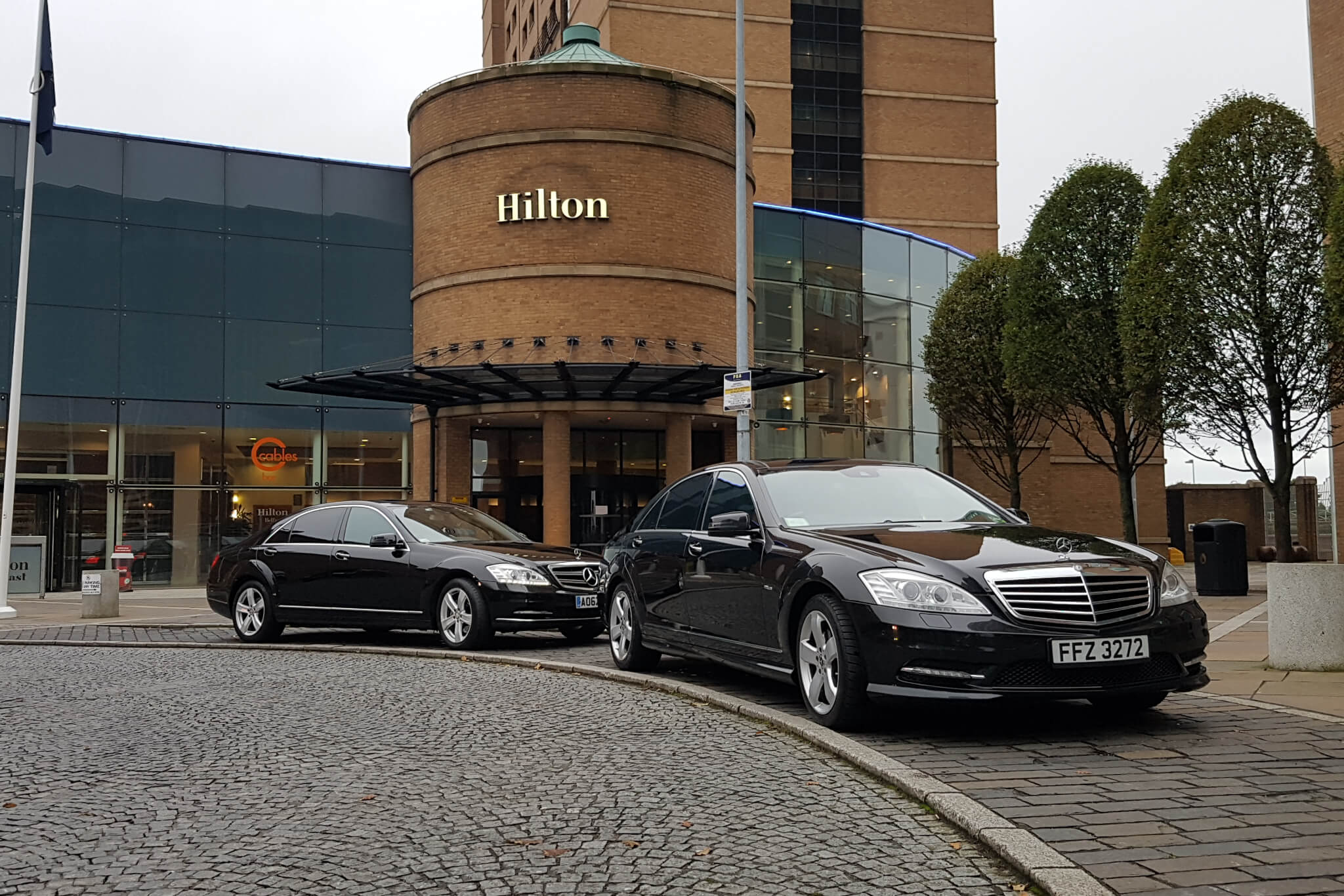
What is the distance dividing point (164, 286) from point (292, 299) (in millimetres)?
2700

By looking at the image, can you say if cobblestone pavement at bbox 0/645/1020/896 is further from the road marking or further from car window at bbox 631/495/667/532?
the road marking

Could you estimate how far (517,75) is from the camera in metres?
27.3

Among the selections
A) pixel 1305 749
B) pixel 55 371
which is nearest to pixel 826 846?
pixel 1305 749

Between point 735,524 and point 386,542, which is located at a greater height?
point 735,524

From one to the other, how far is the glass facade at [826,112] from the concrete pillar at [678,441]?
29314 millimetres

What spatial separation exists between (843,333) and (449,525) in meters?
22.7

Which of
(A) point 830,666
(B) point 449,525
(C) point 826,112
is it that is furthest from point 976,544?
(C) point 826,112

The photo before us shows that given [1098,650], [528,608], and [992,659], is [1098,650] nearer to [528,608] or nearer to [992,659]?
[992,659]

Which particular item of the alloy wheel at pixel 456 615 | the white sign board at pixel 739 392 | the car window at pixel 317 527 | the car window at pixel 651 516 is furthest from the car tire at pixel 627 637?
the white sign board at pixel 739 392

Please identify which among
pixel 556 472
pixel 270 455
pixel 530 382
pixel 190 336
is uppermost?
pixel 190 336

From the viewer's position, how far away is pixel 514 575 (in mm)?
11859

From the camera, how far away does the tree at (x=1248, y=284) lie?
19.0m

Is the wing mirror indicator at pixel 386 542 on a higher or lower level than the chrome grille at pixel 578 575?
higher

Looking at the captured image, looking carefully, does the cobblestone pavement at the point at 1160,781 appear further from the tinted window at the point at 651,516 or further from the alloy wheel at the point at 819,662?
the tinted window at the point at 651,516
